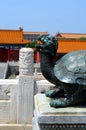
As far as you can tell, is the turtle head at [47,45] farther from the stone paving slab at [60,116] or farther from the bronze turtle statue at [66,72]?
the stone paving slab at [60,116]

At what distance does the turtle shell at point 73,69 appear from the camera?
2506 mm

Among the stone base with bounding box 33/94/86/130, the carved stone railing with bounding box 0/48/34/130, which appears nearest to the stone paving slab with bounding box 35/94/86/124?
the stone base with bounding box 33/94/86/130

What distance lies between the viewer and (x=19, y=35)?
92.6 feet

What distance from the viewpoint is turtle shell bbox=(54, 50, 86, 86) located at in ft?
8.22

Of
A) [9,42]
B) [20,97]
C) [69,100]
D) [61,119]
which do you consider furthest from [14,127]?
[9,42]

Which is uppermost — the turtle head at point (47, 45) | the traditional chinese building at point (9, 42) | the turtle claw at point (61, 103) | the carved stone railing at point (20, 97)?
the turtle head at point (47, 45)

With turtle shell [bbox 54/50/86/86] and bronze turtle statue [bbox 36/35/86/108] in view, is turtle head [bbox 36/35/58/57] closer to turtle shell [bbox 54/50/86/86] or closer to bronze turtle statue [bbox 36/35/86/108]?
bronze turtle statue [bbox 36/35/86/108]

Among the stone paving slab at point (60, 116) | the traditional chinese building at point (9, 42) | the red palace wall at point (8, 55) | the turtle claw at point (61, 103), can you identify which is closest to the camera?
the stone paving slab at point (60, 116)

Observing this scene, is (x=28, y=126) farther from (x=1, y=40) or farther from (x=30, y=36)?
(x=30, y=36)

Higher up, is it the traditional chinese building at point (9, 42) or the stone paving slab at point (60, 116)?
the stone paving slab at point (60, 116)

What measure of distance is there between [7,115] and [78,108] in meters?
2.30

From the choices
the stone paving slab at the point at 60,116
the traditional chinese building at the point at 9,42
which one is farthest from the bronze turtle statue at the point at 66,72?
the traditional chinese building at the point at 9,42

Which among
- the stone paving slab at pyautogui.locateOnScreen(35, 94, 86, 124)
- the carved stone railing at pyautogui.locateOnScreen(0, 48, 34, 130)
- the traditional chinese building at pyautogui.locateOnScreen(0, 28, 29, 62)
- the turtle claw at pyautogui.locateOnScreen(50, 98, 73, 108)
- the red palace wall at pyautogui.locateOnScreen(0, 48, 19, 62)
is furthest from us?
the traditional chinese building at pyautogui.locateOnScreen(0, 28, 29, 62)

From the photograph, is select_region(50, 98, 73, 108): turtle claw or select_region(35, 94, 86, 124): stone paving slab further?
select_region(50, 98, 73, 108): turtle claw
